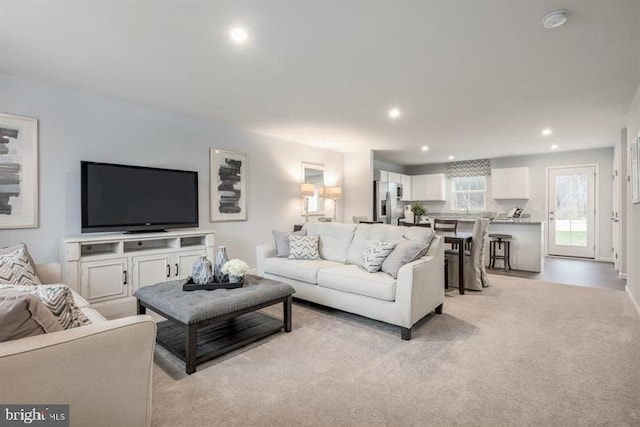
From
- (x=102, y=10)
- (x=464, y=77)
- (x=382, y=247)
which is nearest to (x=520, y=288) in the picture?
(x=382, y=247)

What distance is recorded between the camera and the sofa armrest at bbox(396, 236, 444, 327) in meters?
2.79

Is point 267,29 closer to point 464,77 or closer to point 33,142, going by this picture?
point 464,77

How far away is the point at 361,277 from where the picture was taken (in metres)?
3.13

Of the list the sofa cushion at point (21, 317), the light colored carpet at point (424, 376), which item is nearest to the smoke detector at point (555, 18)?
the light colored carpet at point (424, 376)

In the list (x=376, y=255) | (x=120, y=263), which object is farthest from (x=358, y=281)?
(x=120, y=263)

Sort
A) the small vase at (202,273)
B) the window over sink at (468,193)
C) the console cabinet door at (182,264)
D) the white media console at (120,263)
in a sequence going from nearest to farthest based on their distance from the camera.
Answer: the small vase at (202,273) → the white media console at (120,263) → the console cabinet door at (182,264) → the window over sink at (468,193)

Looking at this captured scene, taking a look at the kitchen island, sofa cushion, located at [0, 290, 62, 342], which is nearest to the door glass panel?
the kitchen island

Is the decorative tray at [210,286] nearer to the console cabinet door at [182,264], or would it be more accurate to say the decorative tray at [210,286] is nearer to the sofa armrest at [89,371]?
the console cabinet door at [182,264]

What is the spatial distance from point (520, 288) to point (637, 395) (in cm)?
266

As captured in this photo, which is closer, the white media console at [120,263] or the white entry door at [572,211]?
the white media console at [120,263]

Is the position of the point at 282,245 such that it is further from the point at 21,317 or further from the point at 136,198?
the point at 21,317

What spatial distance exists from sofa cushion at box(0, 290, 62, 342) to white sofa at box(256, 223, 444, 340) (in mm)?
2386

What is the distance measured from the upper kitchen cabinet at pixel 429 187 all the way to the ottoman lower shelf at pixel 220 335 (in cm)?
701

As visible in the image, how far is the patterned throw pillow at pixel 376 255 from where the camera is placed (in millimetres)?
3268
